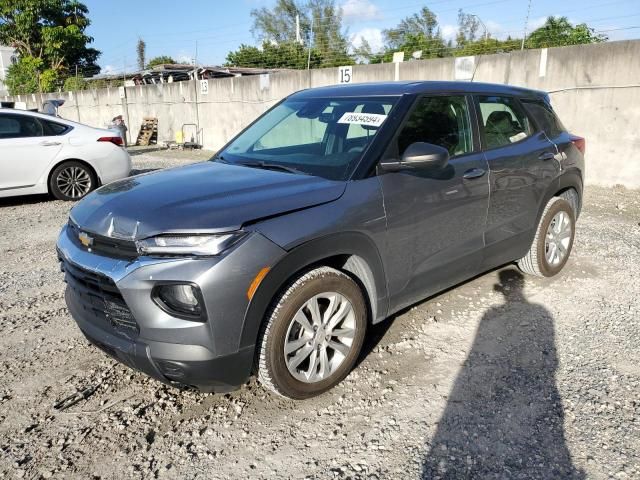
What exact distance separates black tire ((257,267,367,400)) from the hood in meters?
0.42

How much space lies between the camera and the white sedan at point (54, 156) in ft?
25.7

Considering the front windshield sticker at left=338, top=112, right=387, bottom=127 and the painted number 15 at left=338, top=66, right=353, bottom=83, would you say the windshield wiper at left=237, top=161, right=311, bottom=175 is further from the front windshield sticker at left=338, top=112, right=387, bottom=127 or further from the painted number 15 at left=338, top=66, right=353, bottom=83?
the painted number 15 at left=338, top=66, right=353, bottom=83

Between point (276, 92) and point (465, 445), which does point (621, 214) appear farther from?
point (276, 92)

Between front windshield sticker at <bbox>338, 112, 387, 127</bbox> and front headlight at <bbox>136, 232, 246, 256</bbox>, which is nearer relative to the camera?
front headlight at <bbox>136, 232, 246, 256</bbox>

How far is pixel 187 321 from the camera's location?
2.43 metres

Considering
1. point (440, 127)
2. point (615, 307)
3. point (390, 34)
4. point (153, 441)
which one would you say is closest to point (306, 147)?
point (440, 127)

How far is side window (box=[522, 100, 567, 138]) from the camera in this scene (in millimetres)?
4539

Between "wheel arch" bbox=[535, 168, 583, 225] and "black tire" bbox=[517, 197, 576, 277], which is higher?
"wheel arch" bbox=[535, 168, 583, 225]

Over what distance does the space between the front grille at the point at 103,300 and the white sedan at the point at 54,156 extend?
6.09m

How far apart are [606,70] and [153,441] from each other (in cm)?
924

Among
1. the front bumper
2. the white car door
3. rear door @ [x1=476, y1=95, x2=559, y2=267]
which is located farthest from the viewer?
the white car door

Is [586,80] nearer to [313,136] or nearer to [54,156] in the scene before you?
[313,136]

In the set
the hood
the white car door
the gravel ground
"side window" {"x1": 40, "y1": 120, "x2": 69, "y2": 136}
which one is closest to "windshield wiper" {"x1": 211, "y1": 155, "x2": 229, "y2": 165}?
the hood

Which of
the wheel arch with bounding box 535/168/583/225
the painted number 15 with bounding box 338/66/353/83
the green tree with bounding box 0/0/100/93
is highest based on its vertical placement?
the green tree with bounding box 0/0/100/93
